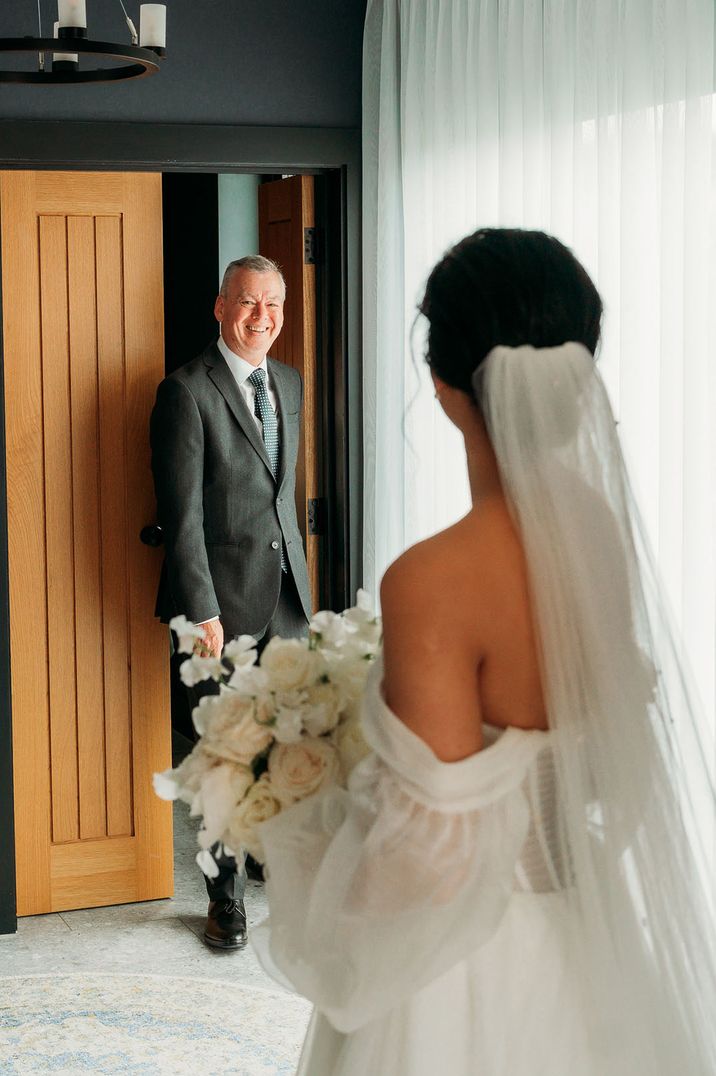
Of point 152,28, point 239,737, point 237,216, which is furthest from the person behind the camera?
point 237,216

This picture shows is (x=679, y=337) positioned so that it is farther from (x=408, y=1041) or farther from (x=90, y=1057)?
(x=90, y=1057)

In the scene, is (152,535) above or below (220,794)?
above

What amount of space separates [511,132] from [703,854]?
2.14 m

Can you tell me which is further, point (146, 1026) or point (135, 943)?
point (135, 943)

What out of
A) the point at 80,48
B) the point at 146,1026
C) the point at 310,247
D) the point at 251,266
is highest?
the point at 80,48

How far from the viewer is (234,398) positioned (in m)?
3.71

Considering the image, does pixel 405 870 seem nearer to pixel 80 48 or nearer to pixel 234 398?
pixel 80 48

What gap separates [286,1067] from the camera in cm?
291

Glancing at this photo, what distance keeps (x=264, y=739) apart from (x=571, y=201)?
1.84 m

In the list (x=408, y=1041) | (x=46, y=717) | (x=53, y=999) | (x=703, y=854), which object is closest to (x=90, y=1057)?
(x=53, y=999)

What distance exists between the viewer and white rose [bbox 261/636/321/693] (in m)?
1.60

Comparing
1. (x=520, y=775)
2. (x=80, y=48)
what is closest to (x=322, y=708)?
(x=520, y=775)

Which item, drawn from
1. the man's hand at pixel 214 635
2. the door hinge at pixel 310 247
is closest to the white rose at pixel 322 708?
the man's hand at pixel 214 635

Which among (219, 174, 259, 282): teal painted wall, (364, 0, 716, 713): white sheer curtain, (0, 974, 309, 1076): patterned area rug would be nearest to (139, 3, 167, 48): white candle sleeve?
(364, 0, 716, 713): white sheer curtain
